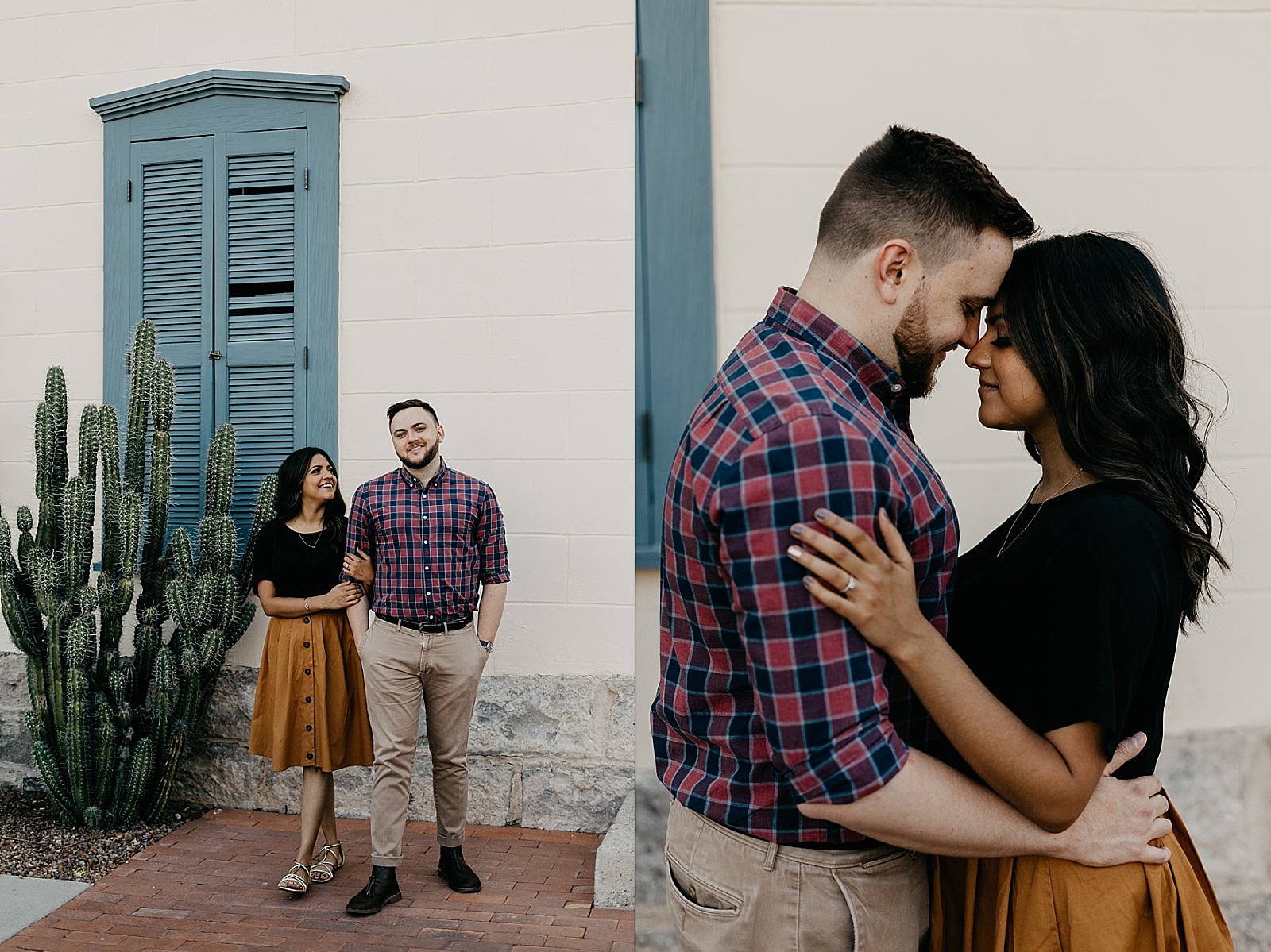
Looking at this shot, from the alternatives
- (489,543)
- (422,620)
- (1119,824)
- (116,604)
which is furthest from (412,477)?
(1119,824)

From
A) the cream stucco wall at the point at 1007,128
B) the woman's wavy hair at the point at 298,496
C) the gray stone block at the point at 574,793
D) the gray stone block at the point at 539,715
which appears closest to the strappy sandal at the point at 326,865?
the gray stone block at the point at 539,715

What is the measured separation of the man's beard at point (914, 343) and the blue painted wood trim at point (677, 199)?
2.25ft

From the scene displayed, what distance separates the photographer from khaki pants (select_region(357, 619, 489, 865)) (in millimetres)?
3797

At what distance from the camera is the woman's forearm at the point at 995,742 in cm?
107

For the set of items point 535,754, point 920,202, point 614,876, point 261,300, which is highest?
point 261,300

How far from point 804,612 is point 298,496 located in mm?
3704

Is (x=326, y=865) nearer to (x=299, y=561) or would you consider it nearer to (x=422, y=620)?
Result: (x=422, y=620)

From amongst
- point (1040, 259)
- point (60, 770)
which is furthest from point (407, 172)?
point (1040, 259)

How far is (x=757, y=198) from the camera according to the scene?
1.93m

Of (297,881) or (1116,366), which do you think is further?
(297,881)

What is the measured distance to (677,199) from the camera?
192cm

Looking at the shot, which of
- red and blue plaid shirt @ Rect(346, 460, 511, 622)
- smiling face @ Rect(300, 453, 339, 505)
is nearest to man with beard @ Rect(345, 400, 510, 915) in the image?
red and blue plaid shirt @ Rect(346, 460, 511, 622)

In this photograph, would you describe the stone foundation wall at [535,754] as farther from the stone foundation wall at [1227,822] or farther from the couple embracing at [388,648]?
the stone foundation wall at [1227,822]

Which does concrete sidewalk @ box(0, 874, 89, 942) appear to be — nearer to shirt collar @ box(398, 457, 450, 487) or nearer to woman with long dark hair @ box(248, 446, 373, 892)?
woman with long dark hair @ box(248, 446, 373, 892)
